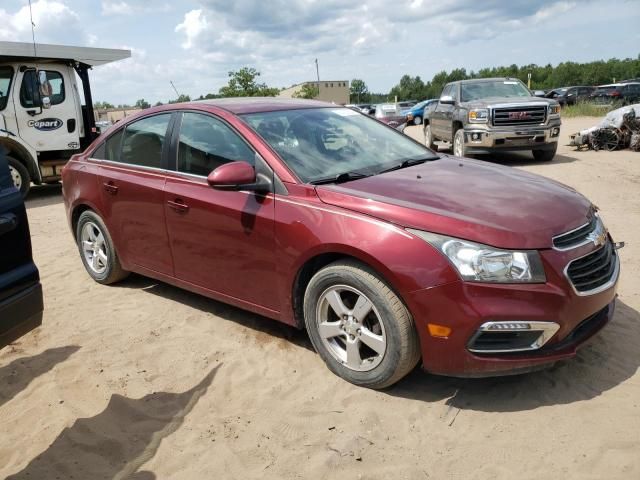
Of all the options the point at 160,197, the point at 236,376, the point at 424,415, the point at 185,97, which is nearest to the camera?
the point at 424,415

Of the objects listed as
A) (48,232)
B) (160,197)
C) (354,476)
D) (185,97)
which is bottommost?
(354,476)

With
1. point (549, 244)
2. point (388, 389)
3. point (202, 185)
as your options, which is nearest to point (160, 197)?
point (202, 185)

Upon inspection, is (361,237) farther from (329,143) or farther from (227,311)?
(227,311)

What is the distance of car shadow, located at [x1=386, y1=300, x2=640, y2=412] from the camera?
3094 millimetres

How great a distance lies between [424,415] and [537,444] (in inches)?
23.3

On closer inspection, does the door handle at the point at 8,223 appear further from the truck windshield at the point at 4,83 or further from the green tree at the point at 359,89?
the green tree at the point at 359,89

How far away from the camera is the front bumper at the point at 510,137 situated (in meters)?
11.1

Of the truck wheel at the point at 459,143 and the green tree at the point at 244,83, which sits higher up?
the green tree at the point at 244,83

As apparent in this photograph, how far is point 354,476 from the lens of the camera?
261cm

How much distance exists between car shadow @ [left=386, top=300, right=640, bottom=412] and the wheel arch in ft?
31.9

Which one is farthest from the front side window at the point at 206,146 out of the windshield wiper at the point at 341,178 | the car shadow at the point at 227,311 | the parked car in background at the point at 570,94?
the parked car in background at the point at 570,94

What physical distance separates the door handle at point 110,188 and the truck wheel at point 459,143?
8489 millimetres

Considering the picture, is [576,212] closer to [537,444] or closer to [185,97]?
[537,444]

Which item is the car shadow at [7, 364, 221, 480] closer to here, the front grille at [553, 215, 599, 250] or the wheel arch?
the front grille at [553, 215, 599, 250]
